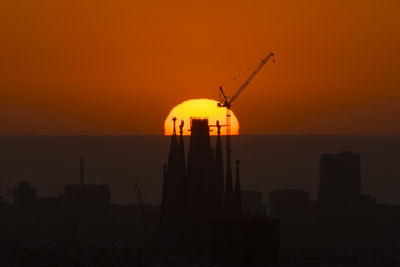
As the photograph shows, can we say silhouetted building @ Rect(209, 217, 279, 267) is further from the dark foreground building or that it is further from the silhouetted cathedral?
the silhouetted cathedral

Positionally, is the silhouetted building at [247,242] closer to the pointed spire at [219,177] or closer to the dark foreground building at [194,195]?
the dark foreground building at [194,195]

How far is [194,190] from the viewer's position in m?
151

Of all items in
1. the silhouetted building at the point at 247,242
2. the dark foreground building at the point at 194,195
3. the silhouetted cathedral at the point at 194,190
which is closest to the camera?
the silhouetted building at the point at 247,242

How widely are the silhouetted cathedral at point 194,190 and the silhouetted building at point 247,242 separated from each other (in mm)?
29838

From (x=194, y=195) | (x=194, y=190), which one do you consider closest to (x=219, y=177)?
(x=194, y=190)

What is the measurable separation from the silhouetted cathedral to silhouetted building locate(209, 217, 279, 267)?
29.8 metres

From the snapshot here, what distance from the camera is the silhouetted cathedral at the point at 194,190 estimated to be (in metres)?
150

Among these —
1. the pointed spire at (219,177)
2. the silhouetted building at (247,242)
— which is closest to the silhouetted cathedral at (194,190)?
the pointed spire at (219,177)

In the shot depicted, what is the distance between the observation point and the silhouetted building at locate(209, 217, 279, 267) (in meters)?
114

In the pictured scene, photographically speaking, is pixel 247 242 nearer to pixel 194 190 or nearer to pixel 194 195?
pixel 194 190

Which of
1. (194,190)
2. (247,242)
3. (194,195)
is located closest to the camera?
(247,242)

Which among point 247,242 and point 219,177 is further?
point 219,177

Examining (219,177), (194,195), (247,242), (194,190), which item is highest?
(219,177)

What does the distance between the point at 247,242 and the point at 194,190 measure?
37.7 meters
